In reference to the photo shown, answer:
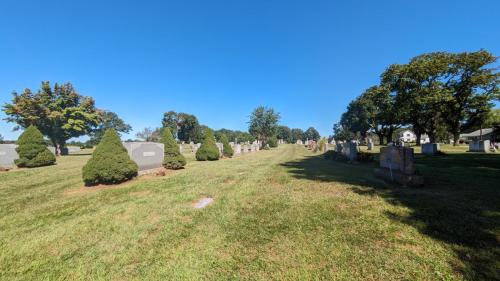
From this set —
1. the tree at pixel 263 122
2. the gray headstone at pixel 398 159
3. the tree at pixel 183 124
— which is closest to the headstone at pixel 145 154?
the gray headstone at pixel 398 159

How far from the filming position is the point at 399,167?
8.38m

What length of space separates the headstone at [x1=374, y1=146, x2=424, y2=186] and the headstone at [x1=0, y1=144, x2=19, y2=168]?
82.8ft

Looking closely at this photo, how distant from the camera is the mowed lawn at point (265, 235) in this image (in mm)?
3209

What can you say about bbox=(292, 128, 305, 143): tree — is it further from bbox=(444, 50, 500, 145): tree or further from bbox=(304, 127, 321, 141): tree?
bbox=(444, 50, 500, 145): tree

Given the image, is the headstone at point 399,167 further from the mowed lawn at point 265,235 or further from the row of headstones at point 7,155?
the row of headstones at point 7,155

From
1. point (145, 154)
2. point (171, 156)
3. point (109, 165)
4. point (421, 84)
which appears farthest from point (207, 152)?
point (421, 84)

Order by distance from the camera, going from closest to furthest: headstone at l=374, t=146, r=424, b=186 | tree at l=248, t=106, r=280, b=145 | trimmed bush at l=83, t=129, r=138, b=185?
headstone at l=374, t=146, r=424, b=186, trimmed bush at l=83, t=129, r=138, b=185, tree at l=248, t=106, r=280, b=145

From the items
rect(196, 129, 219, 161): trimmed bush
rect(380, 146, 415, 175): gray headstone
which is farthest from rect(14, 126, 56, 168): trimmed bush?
rect(380, 146, 415, 175): gray headstone

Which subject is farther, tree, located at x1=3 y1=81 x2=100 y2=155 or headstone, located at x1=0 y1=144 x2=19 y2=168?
tree, located at x1=3 y1=81 x2=100 y2=155

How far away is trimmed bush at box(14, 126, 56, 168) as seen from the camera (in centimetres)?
1661

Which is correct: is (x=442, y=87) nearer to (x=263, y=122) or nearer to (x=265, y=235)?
(x=265, y=235)

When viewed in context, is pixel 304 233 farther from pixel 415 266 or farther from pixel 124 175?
pixel 124 175

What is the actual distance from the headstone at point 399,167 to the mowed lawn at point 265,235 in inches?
21.9

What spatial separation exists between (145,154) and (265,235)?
1123 centimetres
